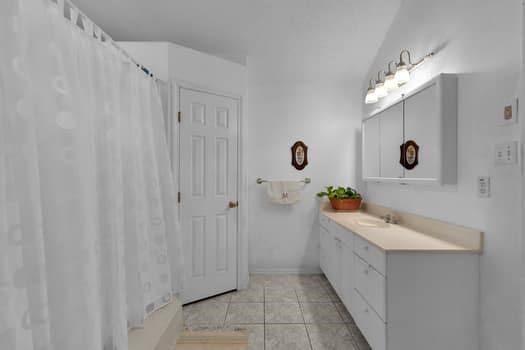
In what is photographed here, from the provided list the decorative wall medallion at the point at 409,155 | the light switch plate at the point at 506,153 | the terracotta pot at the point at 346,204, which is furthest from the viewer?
the terracotta pot at the point at 346,204

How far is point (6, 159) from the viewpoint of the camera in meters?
0.82

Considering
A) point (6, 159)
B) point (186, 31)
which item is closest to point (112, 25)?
point (186, 31)

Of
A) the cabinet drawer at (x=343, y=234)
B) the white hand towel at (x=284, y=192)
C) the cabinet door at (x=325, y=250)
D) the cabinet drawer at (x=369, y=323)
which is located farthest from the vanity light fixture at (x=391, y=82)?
the cabinet drawer at (x=369, y=323)

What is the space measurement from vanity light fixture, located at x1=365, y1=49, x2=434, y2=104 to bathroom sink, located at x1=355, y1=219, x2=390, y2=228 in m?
1.17

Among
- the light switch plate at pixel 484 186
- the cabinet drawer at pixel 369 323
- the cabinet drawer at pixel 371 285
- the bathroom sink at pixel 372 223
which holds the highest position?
the light switch plate at pixel 484 186

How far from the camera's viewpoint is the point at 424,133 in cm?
191

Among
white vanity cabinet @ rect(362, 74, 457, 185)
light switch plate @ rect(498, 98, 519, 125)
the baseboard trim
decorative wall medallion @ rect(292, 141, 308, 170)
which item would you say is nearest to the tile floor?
the baseboard trim

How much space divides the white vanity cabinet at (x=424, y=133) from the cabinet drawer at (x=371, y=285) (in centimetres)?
72

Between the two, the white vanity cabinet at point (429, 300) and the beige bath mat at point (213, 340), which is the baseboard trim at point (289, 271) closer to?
the beige bath mat at point (213, 340)

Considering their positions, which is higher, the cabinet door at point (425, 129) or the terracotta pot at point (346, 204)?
the cabinet door at point (425, 129)

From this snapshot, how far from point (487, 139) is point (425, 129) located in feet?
1.48

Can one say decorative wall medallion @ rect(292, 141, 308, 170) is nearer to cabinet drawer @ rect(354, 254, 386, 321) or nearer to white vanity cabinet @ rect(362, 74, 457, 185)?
white vanity cabinet @ rect(362, 74, 457, 185)

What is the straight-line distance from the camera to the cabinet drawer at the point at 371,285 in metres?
1.53

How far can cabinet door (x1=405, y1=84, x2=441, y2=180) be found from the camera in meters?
1.77
